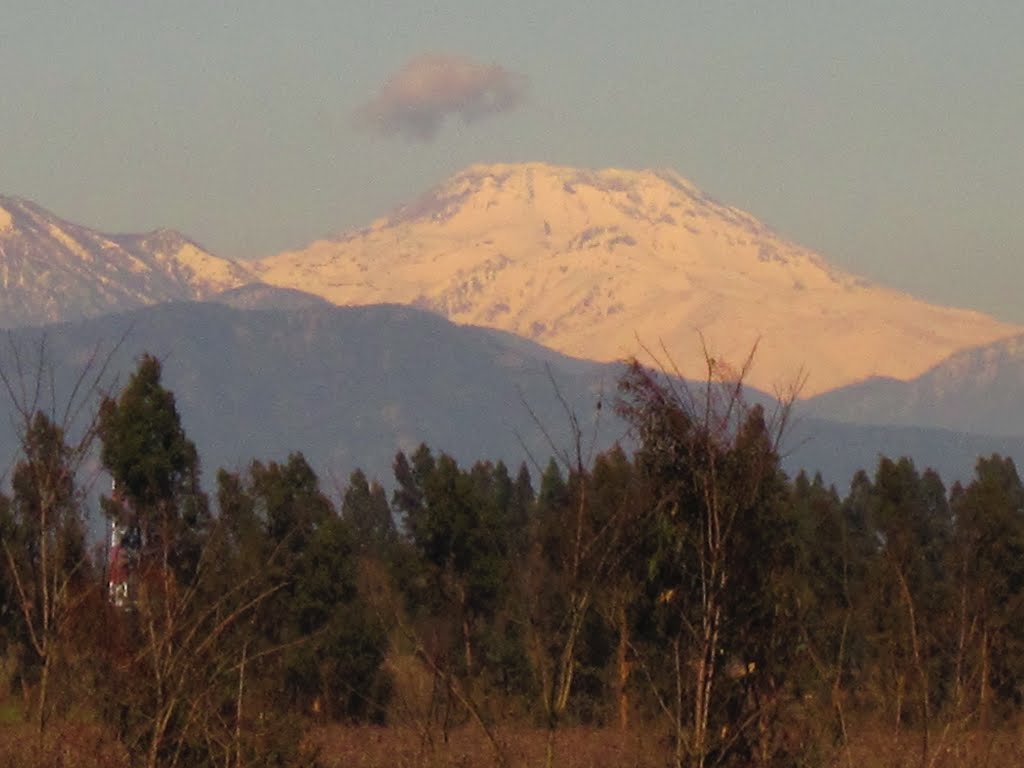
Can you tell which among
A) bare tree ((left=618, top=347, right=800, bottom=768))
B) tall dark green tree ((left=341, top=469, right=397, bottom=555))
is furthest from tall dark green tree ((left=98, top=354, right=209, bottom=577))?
tall dark green tree ((left=341, top=469, right=397, bottom=555))

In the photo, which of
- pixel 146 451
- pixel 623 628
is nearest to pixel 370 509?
pixel 146 451

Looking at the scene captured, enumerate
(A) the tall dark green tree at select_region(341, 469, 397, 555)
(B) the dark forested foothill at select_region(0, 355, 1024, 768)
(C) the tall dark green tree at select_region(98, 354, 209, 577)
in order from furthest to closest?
(A) the tall dark green tree at select_region(341, 469, 397, 555) → (C) the tall dark green tree at select_region(98, 354, 209, 577) → (B) the dark forested foothill at select_region(0, 355, 1024, 768)

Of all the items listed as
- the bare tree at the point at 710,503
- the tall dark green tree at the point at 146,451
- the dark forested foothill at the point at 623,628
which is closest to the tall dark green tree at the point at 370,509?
the tall dark green tree at the point at 146,451

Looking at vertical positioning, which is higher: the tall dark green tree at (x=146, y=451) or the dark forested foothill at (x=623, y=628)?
the tall dark green tree at (x=146, y=451)

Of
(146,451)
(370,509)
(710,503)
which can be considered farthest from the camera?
(370,509)

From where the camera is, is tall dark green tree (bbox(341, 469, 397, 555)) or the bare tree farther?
tall dark green tree (bbox(341, 469, 397, 555))

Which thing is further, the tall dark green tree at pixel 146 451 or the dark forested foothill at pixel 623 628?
the tall dark green tree at pixel 146 451

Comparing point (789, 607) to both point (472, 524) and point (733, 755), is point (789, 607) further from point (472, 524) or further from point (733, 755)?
point (472, 524)

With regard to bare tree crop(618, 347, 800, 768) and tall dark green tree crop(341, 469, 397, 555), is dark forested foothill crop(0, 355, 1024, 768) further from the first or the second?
tall dark green tree crop(341, 469, 397, 555)

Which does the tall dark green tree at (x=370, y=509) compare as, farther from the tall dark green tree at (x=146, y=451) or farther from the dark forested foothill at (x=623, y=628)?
the dark forested foothill at (x=623, y=628)

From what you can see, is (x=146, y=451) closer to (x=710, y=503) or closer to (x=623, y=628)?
(x=623, y=628)

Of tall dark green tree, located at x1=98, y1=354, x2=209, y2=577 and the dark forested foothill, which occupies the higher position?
tall dark green tree, located at x1=98, y1=354, x2=209, y2=577

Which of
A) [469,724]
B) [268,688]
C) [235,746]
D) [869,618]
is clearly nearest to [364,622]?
[469,724]

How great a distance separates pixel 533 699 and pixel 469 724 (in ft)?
33.8
